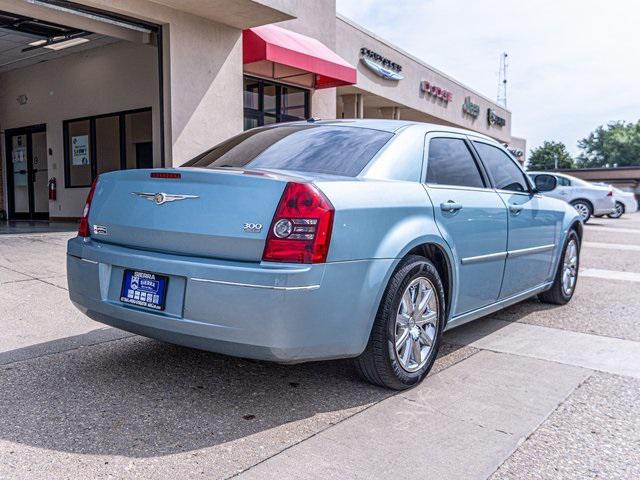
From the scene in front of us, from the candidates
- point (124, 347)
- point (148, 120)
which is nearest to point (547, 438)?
point (124, 347)

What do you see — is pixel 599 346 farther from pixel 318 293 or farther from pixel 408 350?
pixel 318 293

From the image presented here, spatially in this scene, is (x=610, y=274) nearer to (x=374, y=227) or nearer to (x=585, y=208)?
(x=374, y=227)

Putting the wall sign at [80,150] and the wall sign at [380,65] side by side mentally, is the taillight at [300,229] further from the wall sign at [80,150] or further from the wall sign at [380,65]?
the wall sign at [380,65]

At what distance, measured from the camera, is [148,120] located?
13.0 m

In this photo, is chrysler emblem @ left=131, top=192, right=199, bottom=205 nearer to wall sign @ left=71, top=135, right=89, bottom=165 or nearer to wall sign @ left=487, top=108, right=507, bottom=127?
wall sign @ left=71, top=135, right=89, bottom=165

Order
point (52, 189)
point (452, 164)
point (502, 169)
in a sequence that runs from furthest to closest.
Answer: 1. point (52, 189)
2. point (502, 169)
3. point (452, 164)

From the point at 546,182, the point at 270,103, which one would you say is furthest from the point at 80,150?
the point at 546,182

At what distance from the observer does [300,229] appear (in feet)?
9.37

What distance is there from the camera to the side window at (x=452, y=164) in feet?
12.9

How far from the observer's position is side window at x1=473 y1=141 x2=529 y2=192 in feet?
15.4

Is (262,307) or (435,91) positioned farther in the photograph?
(435,91)

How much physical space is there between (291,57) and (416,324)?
8.99 meters

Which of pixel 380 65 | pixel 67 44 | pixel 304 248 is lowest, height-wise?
pixel 304 248

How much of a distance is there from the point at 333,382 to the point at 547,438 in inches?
49.5
